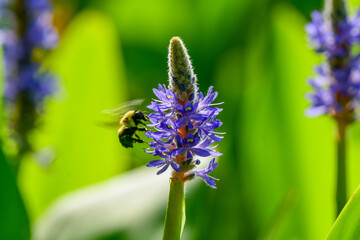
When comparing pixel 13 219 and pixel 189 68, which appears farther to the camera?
pixel 13 219

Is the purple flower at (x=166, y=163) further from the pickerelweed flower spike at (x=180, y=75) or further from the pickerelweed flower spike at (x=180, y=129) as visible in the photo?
the pickerelweed flower spike at (x=180, y=75)

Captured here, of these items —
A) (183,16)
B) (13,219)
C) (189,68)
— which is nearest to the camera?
(189,68)

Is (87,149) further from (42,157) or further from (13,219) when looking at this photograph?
(13,219)

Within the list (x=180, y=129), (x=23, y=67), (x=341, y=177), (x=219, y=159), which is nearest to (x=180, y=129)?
(x=180, y=129)

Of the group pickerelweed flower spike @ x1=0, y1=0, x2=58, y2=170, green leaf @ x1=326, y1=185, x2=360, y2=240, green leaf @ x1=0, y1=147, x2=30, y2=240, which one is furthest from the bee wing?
pickerelweed flower spike @ x1=0, y1=0, x2=58, y2=170

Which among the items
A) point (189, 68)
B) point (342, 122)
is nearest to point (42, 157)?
point (342, 122)

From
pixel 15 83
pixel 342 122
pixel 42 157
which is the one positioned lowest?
pixel 42 157

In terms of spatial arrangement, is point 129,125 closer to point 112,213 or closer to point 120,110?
point 120,110

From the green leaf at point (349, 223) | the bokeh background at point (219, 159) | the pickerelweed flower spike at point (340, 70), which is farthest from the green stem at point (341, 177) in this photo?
the green leaf at point (349, 223)
